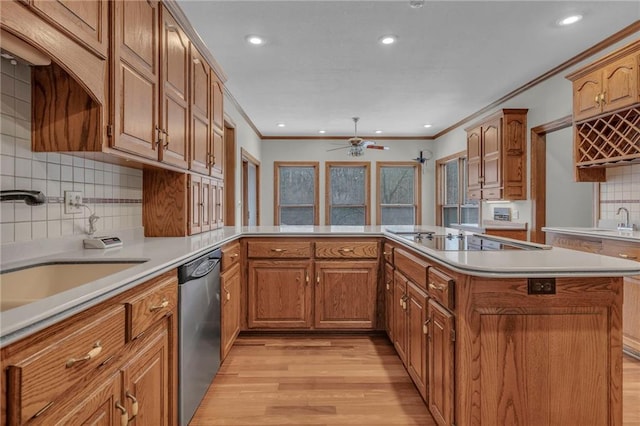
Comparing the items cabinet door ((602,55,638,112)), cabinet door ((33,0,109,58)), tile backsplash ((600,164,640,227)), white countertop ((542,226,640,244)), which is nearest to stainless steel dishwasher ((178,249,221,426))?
cabinet door ((33,0,109,58))

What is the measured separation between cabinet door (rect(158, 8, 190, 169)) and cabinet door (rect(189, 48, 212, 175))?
4.3 inches

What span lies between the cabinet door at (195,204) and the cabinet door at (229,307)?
0.43m

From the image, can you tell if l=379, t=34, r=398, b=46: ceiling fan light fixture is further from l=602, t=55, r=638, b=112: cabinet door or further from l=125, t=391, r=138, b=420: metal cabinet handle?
l=125, t=391, r=138, b=420: metal cabinet handle

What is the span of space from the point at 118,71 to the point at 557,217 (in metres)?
5.02

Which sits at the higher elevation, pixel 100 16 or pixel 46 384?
pixel 100 16

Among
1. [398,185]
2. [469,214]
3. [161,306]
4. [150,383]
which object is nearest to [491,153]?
[469,214]

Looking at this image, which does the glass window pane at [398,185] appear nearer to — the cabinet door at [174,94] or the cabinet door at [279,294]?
the cabinet door at [279,294]

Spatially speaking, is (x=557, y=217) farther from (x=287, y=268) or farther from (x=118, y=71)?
(x=118, y=71)

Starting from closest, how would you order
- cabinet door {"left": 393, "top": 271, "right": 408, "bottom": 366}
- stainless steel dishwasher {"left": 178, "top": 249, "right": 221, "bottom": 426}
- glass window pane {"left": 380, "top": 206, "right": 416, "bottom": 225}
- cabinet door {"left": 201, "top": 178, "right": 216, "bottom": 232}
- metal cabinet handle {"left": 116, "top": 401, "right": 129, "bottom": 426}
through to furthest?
1. metal cabinet handle {"left": 116, "top": 401, "right": 129, "bottom": 426}
2. stainless steel dishwasher {"left": 178, "top": 249, "right": 221, "bottom": 426}
3. cabinet door {"left": 393, "top": 271, "right": 408, "bottom": 366}
4. cabinet door {"left": 201, "top": 178, "right": 216, "bottom": 232}
5. glass window pane {"left": 380, "top": 206, "right": 416, "bottom": 225}

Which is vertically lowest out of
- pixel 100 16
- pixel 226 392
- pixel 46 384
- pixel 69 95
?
pixel 226 392

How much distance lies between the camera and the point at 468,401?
1461 mm

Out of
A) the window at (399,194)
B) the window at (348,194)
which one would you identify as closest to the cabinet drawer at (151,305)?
the window at (348,194)

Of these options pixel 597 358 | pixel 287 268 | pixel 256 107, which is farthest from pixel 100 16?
pixel 256 107

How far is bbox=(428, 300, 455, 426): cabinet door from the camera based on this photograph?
61.9 inches
